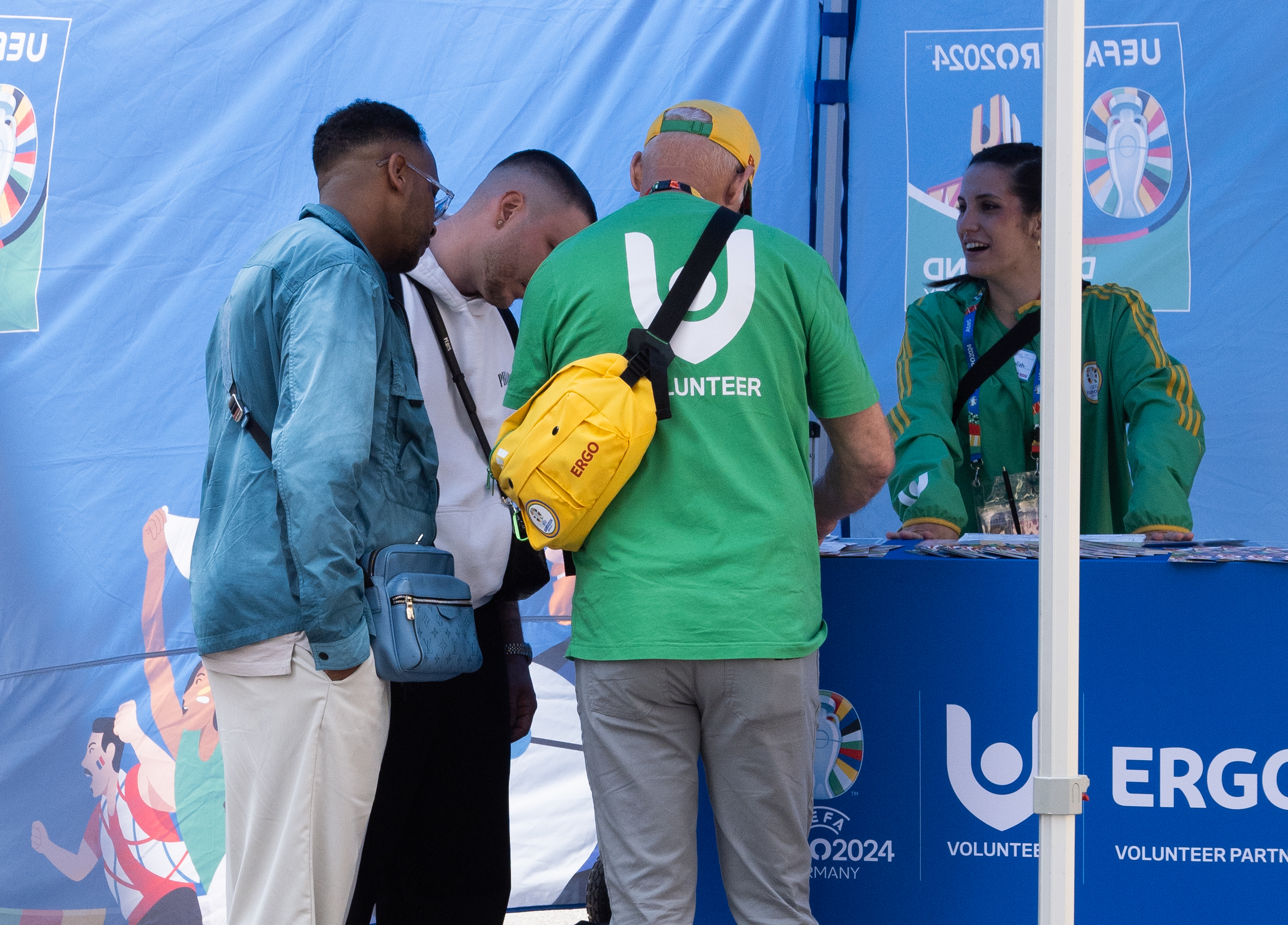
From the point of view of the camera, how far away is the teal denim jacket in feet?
5.28

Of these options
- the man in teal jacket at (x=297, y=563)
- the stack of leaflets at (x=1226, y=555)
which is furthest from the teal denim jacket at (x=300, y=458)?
the stack of leaflets at (x=1226, y=555)

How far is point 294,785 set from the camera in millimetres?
1679

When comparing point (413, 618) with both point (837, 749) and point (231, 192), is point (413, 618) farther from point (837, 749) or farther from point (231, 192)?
point (231, 192)

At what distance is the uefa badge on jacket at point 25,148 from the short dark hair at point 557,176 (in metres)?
1.41

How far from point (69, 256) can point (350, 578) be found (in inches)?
70.7

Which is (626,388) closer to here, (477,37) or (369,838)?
(369,838)

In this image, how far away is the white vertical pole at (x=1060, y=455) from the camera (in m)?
1.52

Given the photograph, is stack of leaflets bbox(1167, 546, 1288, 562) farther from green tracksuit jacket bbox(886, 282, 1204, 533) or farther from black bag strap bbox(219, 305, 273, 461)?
black bag strap bbox(219, 305, 273, 461)

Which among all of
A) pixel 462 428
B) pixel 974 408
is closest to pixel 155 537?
pixel 462 428

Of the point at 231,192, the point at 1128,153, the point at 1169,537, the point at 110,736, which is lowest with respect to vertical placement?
the point at 110,736

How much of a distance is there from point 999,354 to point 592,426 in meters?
1.38

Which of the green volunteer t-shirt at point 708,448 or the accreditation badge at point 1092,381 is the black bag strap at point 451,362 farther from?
the accreditation badge at point 1092,381

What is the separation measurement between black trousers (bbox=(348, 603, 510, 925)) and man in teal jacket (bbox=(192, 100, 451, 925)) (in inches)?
9.7

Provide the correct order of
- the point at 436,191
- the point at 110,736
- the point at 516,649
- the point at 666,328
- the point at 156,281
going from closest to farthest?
the point at 666,328 < the point at 436,191 < the point at 516,649 < the point at 110,736 < the point at 156,281
